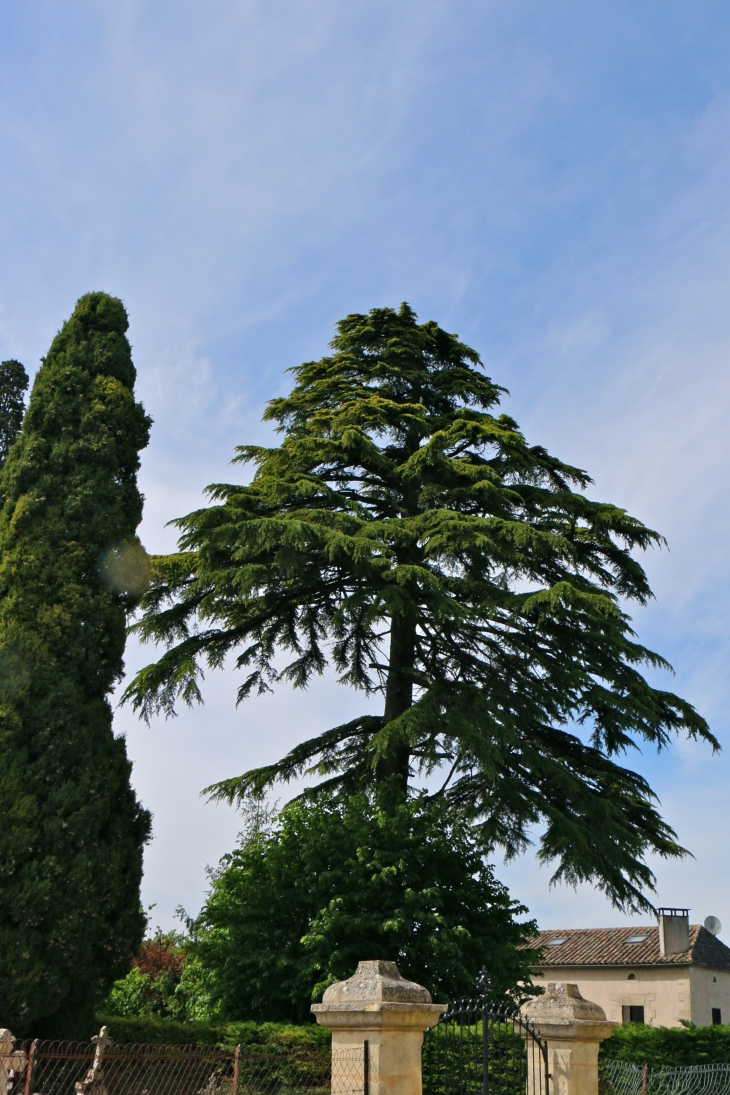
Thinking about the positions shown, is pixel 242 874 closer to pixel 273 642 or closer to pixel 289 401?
pixel 273 642

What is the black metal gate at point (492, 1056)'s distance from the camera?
9.23m

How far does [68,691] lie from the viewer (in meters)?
13.1

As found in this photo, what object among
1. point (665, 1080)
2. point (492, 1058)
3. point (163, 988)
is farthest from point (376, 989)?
point (163, 988)

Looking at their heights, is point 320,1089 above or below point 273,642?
below

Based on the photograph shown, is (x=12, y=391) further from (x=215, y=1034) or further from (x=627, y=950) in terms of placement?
(x=627, y=950)

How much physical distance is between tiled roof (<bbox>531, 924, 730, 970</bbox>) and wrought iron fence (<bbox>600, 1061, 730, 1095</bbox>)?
11486 millimetres

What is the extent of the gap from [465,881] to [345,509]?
22.9 ft

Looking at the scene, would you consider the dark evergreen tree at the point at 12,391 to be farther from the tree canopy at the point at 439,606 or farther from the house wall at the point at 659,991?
the house wall at the point at 659,991

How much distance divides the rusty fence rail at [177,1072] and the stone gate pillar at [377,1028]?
93.1 inches

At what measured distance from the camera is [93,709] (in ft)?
43.9

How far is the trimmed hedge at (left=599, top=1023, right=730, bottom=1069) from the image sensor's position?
21562 mm

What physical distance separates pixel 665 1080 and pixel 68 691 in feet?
46.2

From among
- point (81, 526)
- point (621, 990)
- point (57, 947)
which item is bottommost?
point (621, 990)

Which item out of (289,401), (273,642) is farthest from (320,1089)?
(289,401)
